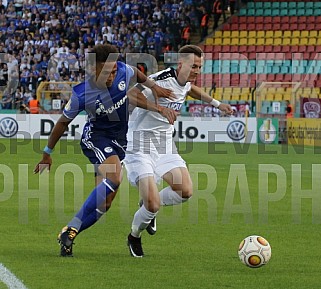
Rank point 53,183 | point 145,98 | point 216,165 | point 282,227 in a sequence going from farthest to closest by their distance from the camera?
point 216,165
point 53,183
point 282,227
point 145,98

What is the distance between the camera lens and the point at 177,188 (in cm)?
A: 913

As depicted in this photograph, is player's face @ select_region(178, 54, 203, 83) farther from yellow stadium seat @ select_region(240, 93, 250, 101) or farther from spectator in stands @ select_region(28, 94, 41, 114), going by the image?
yellow stadium seat @ select_region(240, 93, 250, 101)

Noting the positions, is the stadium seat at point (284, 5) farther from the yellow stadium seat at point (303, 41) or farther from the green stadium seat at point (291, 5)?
the yellow stadium seat at point (303, 41)

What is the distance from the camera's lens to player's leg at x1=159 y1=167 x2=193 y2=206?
910 cm

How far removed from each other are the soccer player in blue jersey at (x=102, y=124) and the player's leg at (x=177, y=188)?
72 cm

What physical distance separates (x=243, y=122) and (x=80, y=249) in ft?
64.3

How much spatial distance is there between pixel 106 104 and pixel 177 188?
126 centimetres

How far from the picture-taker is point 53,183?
15.8 m

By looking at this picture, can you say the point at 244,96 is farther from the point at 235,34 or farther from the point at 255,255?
the point at 255,255

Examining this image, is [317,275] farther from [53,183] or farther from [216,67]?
[216,67]

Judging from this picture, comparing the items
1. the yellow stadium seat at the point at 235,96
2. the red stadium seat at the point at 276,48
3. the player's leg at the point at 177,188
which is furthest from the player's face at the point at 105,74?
the red stadium seat at the point at 276,48

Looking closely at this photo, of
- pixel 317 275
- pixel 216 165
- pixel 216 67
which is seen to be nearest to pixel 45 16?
pixel 216 67

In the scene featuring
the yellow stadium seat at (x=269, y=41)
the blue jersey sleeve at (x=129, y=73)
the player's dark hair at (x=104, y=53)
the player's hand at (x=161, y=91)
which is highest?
the player's dark hair at (x=104, y=53)

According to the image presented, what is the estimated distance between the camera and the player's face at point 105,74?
8164 millimetres
